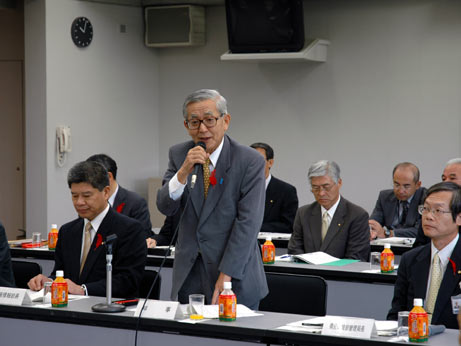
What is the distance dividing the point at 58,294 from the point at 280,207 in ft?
12.0

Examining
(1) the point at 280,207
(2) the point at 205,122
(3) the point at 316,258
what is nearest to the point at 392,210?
(1) the point at 280,207

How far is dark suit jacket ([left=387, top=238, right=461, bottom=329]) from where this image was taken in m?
3.30

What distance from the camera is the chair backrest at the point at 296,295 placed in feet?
12.0

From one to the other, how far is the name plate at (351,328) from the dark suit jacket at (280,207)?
3891 millimetres

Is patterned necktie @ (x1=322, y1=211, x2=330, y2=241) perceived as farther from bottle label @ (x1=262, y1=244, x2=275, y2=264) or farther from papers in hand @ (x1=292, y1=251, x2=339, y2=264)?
bottle label @ (x1=262, y1=244, x2=275, y2=264)

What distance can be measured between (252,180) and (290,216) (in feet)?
11.5

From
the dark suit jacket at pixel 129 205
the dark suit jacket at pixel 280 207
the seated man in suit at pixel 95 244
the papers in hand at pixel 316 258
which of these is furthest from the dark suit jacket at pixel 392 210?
the seated man in suit at pixel 95 244

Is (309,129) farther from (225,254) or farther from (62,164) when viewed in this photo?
(225,254)

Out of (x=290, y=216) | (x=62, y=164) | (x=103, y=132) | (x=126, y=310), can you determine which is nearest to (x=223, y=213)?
(x=126, y=310)

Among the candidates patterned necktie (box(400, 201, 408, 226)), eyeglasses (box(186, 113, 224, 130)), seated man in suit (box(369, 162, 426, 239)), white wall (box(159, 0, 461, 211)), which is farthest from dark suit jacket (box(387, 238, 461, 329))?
white wall (box(159, 0, 461, 211))

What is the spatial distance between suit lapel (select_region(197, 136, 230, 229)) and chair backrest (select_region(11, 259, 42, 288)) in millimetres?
1380

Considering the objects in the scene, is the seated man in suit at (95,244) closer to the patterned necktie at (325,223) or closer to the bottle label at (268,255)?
the bottle label at (268,255)

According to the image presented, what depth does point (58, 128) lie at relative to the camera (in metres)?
8.03

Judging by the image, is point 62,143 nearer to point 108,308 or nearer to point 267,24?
point 267,24
